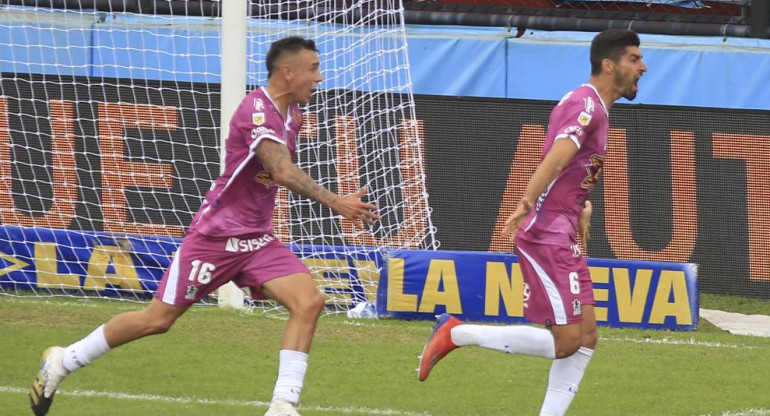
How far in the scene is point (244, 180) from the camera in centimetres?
671

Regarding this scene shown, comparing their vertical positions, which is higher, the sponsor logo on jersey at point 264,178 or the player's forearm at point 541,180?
the player's forearm at point 541,180

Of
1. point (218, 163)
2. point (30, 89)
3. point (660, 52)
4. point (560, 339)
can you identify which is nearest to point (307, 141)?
point (218, 163)

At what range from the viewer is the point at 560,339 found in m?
6.56

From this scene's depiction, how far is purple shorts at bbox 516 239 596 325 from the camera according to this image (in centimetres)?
652

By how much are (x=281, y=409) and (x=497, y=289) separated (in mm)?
4323

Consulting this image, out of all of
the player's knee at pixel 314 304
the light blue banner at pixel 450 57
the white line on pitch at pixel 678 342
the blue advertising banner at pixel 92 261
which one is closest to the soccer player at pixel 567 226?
the player's knee at pixel 314 304

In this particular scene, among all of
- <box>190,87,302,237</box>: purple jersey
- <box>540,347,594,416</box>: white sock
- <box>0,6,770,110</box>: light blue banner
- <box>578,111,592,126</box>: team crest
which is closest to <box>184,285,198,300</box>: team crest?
<box>190,87,302,237</box>: purple jersey

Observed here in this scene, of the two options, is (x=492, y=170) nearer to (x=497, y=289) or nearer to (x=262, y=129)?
(x=497, y=289)

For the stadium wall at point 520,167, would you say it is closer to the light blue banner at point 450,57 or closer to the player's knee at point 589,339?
the light blue banner at point 450,57

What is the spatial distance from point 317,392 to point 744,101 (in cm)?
693

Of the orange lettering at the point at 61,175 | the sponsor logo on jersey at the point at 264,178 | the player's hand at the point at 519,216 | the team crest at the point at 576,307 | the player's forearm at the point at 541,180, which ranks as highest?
the player's forearm at the point at 541,180

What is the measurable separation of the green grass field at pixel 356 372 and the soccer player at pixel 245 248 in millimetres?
684

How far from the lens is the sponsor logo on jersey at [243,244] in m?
6.70

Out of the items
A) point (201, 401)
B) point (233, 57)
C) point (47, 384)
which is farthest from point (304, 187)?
point (233, 57)
